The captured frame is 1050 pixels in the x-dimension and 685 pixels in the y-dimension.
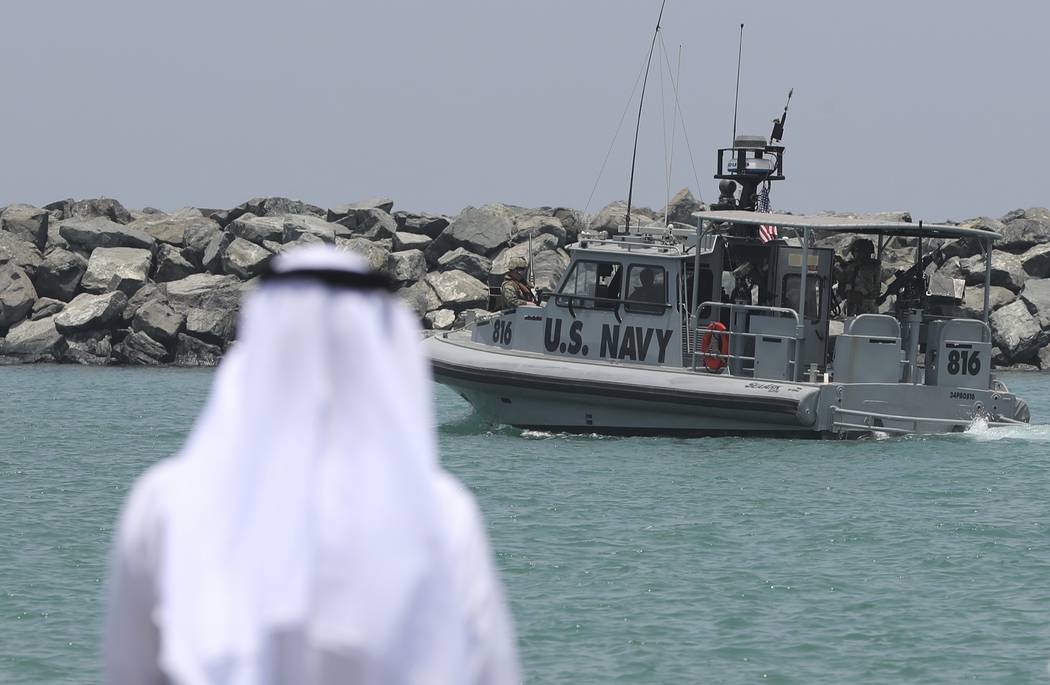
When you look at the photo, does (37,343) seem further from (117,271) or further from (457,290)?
(457,290)

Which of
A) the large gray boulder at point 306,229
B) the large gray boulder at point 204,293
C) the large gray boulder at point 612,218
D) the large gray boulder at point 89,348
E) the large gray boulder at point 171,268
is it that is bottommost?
the large gray boulder at point 89,348

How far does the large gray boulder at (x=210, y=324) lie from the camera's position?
30.2 meters

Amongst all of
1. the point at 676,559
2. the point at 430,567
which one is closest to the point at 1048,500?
the point at 676,559

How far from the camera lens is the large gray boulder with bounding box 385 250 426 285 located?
3278cm

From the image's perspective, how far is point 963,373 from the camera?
635 inches

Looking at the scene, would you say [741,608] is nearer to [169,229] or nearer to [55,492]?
[55,492]

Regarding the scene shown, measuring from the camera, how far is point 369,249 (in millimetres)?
33312

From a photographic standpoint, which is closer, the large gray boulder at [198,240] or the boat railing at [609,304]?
the boat railing at [609,304]

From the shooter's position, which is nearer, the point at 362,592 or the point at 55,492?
the point at 362,592

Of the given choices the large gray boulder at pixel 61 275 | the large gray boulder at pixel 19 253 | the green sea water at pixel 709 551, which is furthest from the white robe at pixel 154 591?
the large gray boulder at pixel 19 253

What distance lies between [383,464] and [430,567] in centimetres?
13

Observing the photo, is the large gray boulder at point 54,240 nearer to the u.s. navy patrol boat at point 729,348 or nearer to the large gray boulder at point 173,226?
the large gray boulder at point 173,226

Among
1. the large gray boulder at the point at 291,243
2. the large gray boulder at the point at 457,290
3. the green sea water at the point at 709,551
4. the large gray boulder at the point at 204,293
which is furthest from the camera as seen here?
the large gray boulder at the point at 291,243

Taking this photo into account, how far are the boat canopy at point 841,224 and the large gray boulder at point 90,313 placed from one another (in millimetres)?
17210
